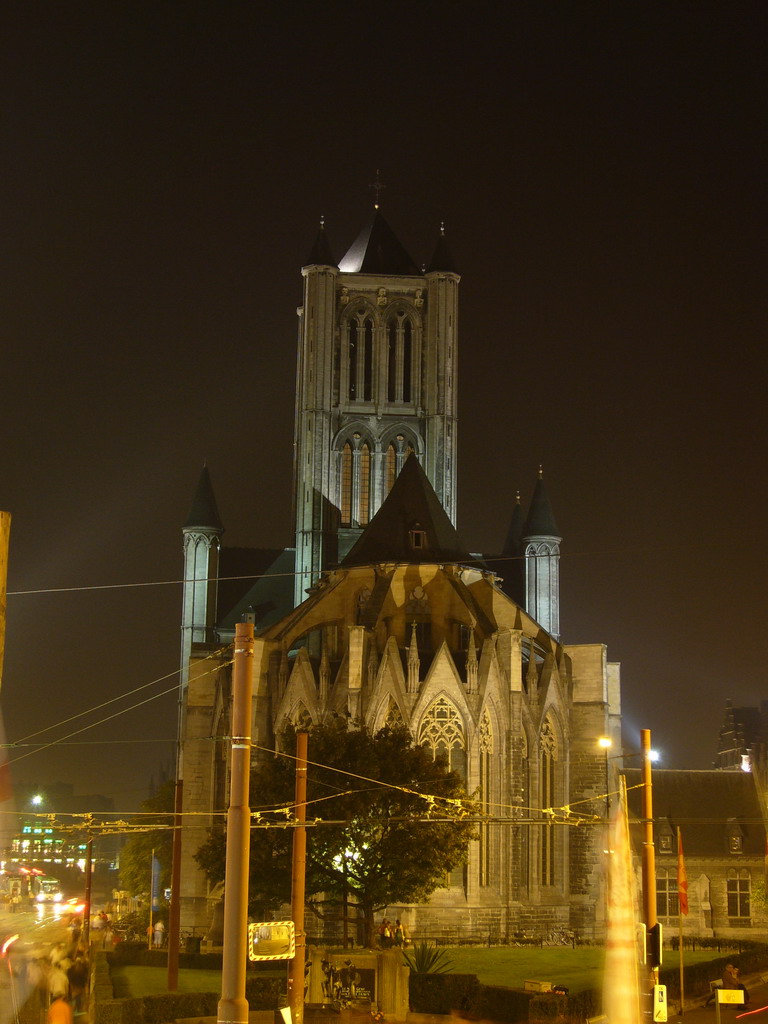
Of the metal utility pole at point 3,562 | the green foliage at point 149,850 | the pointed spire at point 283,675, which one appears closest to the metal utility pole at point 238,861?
the metal utility pole at point 3,562

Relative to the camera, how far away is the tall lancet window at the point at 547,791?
57438mm

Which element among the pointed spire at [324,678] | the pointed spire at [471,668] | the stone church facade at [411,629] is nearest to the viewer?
the stone church facade at [411,629]

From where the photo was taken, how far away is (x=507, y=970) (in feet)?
128

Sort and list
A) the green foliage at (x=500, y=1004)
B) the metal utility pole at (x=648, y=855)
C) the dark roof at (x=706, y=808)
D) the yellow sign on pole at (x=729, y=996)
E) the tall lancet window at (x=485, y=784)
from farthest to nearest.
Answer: the dark roof at (x=706, y=808) < the tall lancet window at (x=485, y=784) < the green foliage at (x=500, y=1004) < the metal utility pole at (x=648, y=855) < the yellow sign on pole at (x=729, y=996)

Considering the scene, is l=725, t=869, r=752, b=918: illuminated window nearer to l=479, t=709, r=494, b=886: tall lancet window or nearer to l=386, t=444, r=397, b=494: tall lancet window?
l=479, t=709, r=494, b=886: tall lancet window

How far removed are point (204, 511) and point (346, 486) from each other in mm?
7794

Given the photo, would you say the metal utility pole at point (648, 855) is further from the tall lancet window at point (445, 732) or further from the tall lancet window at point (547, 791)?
the tall lancet window at point (547, 791)

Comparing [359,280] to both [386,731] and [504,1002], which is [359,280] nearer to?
[386,731]

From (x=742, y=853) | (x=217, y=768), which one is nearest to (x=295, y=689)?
(x=217, y=768)

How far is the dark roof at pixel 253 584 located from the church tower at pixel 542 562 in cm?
1288

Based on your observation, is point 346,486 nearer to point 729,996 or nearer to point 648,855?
point 648,855

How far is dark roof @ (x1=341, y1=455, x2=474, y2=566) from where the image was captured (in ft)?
212

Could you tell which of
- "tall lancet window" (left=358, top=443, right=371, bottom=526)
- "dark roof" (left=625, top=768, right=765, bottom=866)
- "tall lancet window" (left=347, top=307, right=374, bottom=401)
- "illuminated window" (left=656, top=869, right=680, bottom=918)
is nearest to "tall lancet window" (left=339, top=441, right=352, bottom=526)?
"tall lancet window" (left=358, top=443, right=371, bottom=526)

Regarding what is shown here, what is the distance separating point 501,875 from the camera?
55.1m
